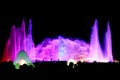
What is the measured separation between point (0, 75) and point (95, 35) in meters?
26.2

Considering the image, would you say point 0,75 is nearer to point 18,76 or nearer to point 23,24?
point 18,76

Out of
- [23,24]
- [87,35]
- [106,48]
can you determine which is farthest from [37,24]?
[106,48]

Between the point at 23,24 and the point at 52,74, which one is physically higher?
the point at 23,24

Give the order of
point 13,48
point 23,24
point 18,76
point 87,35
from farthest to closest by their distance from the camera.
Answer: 1. point 87,35
2. point 23,24
3. point 13,48
4. point 18,76

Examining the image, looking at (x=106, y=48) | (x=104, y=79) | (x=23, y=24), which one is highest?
(x=23, y=24)

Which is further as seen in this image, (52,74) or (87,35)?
(87,35)

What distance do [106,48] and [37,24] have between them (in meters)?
18.7

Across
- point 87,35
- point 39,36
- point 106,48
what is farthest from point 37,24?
point 106,48

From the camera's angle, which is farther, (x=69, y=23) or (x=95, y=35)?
(x=69, y=23)

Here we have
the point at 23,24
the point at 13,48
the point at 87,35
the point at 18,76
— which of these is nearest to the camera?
the point at 18,76

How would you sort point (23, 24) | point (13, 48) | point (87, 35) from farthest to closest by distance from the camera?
point (87, 35) < point (23, 24) < point (13, 48)

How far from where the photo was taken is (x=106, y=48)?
3834cm

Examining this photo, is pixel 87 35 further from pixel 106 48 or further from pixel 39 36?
pixel 106 48

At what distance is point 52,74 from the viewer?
1461cm
